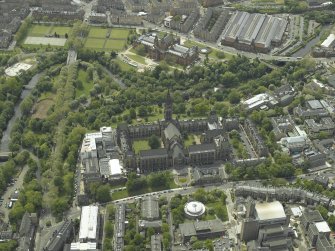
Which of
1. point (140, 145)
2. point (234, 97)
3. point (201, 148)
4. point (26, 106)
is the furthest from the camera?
point (234, 97)

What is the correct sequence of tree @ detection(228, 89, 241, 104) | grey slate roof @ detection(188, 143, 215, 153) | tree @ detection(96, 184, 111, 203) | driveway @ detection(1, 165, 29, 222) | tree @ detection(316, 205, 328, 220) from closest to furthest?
tree @ detection(316, 205, 328, 220)
driveway @ detection(1, 165, 29, 222)
tree @ detection(96, 184, 111, 203)
grey slate roof @ detection(188, 143, 215, 153)
tree @ detection(228, 89, 241, 104)

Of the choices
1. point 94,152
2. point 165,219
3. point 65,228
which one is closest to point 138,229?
point 165,219

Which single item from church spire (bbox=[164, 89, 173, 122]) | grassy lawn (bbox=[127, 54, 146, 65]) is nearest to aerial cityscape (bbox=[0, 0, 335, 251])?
grassy lawn (bbox=[127, 54, 146, 65])

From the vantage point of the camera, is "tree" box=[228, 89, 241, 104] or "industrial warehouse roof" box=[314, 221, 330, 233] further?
"tree" box=[228, 89, 241, 104]

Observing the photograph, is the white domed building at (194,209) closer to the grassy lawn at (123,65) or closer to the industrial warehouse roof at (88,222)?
the industrial warehouse roof at (88,222)

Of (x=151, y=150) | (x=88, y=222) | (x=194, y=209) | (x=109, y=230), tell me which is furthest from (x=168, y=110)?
(x=88, y=222)

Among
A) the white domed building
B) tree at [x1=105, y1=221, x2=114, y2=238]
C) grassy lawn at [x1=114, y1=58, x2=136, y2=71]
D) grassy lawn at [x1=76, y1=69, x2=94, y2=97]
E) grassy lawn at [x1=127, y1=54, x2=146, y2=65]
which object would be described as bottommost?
tree at [x1=105, y1=221, x2=114, y2=238]

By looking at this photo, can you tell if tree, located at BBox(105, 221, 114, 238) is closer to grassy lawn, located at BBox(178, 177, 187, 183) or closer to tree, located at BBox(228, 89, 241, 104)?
grassy lawn, located at BBox(178, 177, 187, 183)

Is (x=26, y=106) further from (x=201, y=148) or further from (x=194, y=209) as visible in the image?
(x=194, y=209)
